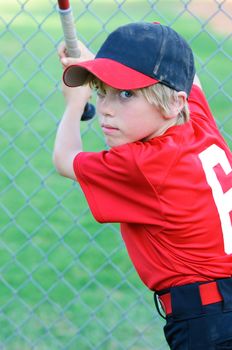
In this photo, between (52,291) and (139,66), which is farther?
(52,291)

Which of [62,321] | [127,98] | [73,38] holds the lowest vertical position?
[62,321]

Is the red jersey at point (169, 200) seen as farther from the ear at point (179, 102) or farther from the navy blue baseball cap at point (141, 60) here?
the navy blue baseball cap at point (141, 60)

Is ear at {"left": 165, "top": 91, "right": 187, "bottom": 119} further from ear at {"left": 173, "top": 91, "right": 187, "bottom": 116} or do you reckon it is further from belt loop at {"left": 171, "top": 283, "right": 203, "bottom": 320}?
belt loop at {"left": 171, "top": 283, "right": 203, "bottom": 320}

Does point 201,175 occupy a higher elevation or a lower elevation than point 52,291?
higher

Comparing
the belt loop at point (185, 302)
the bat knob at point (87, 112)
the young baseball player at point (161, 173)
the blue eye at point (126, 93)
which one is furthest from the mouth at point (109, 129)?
the belt loop at point (185, 302)

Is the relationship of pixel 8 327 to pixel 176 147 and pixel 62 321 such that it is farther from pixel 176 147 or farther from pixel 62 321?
pixel 176 147

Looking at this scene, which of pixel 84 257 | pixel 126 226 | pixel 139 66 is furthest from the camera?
pixel 84 257

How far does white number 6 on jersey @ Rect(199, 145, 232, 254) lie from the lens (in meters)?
2.98

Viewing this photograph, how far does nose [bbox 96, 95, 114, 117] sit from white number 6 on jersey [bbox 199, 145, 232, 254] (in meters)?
0.33

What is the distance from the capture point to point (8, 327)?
14.6 feet

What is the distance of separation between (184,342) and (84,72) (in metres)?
0.94

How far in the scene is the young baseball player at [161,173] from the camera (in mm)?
2867

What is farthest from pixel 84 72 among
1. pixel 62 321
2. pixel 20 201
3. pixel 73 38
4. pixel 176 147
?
pixel 20 201

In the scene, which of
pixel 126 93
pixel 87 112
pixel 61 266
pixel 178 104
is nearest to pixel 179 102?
pixel 178 104
